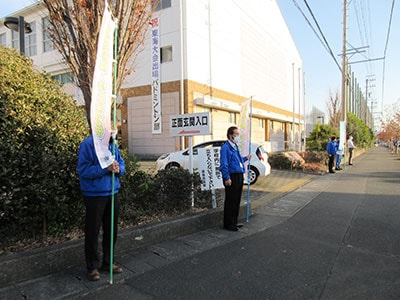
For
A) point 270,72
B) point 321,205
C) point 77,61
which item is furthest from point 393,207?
point 270,72

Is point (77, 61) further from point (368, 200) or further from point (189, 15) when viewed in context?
point (189, 15)

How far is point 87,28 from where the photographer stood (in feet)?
18.8

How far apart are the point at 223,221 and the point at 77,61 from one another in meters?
4.36

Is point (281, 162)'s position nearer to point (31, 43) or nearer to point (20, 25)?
point (20, 25)

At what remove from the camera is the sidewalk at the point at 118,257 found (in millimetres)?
3000

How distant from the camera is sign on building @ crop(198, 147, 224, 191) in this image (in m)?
5.64

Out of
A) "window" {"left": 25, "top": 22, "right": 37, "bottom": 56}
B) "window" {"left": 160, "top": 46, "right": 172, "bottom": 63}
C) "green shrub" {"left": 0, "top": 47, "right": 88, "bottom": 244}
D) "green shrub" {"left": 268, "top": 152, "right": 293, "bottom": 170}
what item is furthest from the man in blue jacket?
"window" {"left": 25, "top": 22, "right": 37, "bottom": 56}

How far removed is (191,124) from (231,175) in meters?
1.35

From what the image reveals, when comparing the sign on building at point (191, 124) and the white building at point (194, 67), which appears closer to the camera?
the sign on building at point (191, 124)

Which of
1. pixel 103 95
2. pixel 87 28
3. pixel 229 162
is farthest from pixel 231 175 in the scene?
pixel 87 28

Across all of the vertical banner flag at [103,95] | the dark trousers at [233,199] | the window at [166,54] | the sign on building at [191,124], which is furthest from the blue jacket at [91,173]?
the window at [166,54]

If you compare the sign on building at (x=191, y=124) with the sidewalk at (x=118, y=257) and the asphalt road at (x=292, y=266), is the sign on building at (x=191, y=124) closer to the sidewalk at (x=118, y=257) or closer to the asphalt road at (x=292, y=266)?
the sidewalk at (x=118, y=257)

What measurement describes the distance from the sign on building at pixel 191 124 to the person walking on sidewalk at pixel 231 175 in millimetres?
589

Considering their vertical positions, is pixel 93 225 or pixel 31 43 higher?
pixel 31 43
